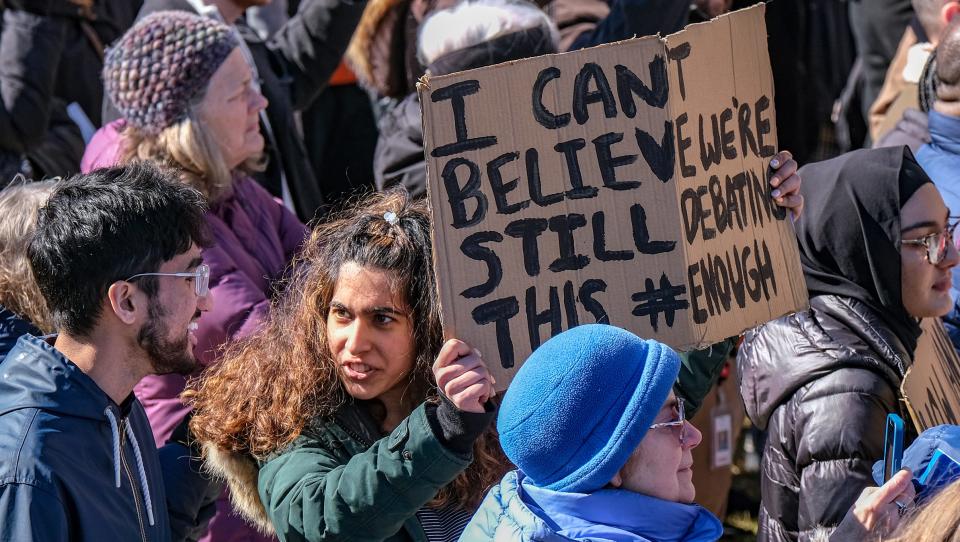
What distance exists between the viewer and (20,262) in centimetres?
298

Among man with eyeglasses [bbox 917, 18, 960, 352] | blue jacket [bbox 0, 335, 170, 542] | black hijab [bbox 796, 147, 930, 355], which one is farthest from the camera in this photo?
man with eyeglasses [bbox 917, 18, 960, 352]

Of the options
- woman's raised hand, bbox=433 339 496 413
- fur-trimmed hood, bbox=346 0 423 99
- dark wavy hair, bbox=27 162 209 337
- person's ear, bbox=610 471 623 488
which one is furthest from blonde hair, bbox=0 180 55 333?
fur-trimmed hood, bbox=346 0 423 99

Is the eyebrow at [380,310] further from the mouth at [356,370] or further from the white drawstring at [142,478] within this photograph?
the white drawstring at [142,478]

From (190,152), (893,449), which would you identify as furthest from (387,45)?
(893,449)

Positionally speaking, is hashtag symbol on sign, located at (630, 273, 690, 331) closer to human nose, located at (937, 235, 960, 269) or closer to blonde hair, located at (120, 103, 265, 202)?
human nose, located at (937, 235, 960, 269)

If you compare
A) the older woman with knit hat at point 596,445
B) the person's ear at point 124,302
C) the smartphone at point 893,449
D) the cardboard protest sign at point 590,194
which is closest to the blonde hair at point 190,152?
the person's ear at point 124,302

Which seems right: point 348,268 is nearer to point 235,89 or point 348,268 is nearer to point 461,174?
point 461,174

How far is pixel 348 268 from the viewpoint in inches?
110

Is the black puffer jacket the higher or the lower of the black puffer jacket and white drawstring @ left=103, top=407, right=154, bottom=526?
the lower

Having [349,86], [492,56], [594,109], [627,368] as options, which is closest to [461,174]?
[594,109]

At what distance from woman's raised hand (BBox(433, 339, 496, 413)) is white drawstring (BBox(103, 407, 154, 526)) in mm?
687

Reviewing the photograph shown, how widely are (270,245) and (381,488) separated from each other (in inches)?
64.5

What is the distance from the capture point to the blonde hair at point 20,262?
2951 millimetres

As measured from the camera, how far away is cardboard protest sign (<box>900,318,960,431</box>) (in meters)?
3.05
